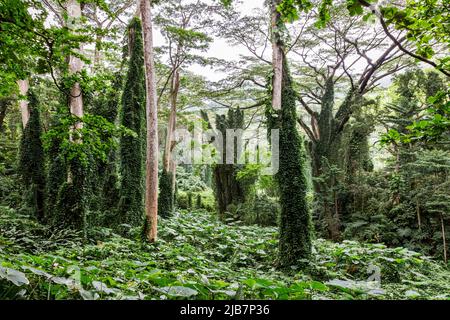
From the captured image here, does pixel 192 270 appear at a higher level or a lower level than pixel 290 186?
lower

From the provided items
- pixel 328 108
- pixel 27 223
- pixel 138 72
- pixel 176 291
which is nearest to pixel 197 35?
pixel 138 72

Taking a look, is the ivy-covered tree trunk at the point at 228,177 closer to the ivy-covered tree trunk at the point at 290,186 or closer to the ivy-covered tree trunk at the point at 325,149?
the ivy-covered tree trunk at the point at 325,149

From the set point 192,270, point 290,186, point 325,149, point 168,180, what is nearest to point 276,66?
point 290,186

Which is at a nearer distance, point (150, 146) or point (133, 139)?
point (150, 146)

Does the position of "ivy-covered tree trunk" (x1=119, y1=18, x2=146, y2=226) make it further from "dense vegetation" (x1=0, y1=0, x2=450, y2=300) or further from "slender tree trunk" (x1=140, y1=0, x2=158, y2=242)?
"slender tree trunk" (x1=140, y1=0, x2=158, y2=242)

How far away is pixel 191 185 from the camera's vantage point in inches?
806

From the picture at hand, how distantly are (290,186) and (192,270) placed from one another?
359 cm

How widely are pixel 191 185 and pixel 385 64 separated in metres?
13.9

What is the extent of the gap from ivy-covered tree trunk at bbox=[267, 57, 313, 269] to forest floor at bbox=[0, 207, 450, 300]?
0.38m

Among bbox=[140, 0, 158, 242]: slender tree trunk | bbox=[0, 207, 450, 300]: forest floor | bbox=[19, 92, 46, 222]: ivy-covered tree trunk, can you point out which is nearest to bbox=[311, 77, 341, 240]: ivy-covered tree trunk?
bbox=[0, 207, 450, 300]: forest floor

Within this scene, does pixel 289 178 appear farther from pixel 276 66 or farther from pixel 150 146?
pixel 150 146

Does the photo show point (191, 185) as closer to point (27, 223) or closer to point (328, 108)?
point (328, 108)

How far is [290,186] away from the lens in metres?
6.12

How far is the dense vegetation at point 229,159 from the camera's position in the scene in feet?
7.63
